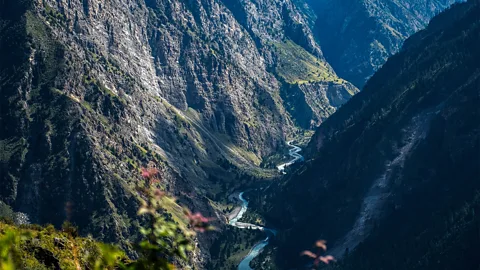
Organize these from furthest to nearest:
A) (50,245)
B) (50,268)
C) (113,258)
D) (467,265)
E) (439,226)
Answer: (439,226) → (467,265) → (50,245) → (50,268) → (113,258)

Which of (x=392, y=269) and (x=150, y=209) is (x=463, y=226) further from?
(x=150, y=209)

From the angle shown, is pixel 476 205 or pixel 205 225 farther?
pixel 476 205

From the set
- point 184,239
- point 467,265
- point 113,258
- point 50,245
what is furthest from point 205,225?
point 467,265

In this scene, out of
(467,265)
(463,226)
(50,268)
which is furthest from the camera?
(463,226)

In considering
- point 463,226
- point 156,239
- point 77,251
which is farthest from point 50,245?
point 463,226

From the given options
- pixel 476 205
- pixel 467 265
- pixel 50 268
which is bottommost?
pixel 467 265

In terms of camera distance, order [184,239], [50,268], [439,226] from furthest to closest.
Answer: [439,226], [50,268], [184,239]

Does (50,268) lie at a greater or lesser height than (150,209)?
greater

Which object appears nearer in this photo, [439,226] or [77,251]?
[77,251]

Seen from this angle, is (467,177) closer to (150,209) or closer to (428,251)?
(428,251)
